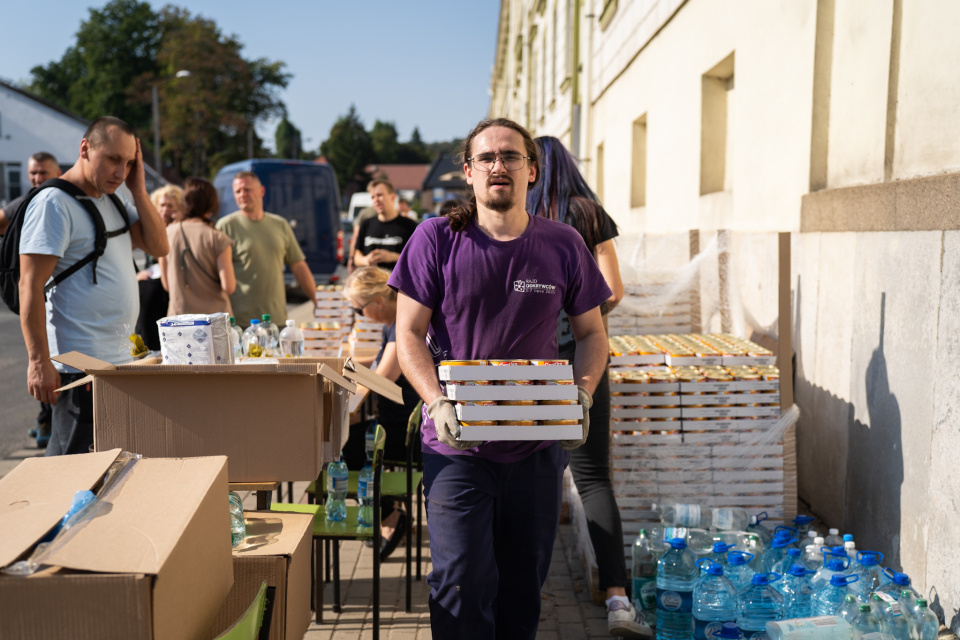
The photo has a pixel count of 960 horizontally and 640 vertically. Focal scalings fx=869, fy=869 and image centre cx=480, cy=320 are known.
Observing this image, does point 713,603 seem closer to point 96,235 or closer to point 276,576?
point 276,576

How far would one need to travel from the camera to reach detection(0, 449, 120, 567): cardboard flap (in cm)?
194

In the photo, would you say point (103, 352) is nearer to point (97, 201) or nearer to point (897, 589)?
point (97, 201)

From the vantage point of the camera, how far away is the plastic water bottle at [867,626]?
315 centimetres

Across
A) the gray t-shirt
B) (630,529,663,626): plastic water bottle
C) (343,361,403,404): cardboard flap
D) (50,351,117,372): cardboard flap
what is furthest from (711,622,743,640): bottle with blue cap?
the gray t-shirt

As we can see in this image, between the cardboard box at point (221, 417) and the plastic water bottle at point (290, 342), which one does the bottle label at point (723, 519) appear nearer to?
the cardboard box at point (221, 417)

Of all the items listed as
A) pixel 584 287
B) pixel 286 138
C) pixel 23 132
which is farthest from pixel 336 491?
pixel 286 138

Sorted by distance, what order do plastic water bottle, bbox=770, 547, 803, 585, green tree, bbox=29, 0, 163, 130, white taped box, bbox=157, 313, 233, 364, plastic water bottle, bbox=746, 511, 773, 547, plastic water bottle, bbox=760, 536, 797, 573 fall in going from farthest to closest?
green tree, bbox=29, 0, 163, 130 → plastic water bottle, bbox=746, 511, 773, 547 → plastic water bottle, bbox=760, 536, 797, 573 → plastic water bottle, bbox=770, 547, 803, 585 → white taped box, bbox=157, 313, 233, 364

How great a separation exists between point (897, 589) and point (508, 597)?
5.19 feet

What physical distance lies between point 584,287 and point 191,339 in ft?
4.52

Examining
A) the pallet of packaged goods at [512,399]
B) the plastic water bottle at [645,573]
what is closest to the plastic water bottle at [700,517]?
the plastic water bottle at [645,573]

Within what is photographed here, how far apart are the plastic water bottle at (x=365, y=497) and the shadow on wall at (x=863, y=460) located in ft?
7.60

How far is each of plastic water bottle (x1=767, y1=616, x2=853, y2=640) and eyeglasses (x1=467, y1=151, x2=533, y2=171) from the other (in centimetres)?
192

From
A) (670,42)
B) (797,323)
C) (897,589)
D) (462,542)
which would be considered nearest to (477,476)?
(462,542)

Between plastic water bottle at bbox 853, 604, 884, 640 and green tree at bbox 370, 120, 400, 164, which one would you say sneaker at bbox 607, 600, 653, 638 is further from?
green tree at bbox 370, 120, 400, 164
